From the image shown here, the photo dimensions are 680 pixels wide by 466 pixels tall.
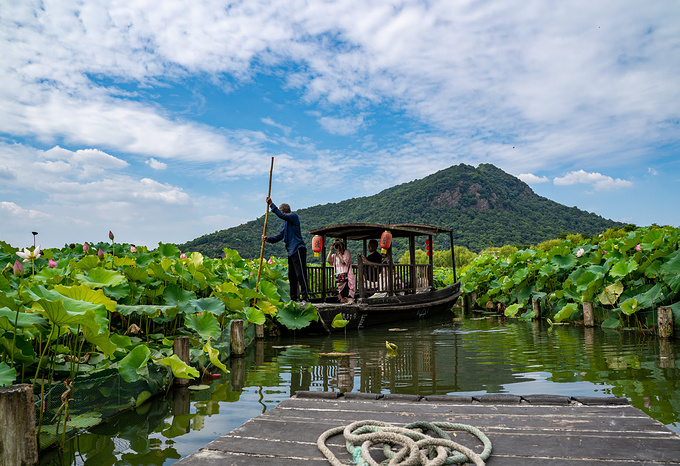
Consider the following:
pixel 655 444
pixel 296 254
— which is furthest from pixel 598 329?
pixel 655 444

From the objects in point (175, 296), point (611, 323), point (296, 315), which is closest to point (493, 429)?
point (175, 296)

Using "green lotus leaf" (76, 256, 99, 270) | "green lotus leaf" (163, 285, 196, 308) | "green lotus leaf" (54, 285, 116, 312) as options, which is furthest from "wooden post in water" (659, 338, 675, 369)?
"green lotus leaf" (76, 256, 99, 270)

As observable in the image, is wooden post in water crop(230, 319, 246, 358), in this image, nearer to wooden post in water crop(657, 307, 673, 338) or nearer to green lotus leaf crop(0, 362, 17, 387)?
green lotus leaf crop(0, 362, 17, 387)

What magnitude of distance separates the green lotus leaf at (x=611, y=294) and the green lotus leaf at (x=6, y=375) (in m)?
8.23

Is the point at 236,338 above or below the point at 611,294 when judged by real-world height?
below

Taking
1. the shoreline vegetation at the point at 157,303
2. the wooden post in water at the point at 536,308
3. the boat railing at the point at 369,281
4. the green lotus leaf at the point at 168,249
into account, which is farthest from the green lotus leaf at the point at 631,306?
the green lotus leaf at the point at 168,249

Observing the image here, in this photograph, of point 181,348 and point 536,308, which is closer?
point 181,348

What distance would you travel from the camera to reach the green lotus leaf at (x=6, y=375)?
2268 millimetres

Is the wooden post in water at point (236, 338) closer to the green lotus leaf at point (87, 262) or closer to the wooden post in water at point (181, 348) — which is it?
the wooden post in water at point (181, 348)

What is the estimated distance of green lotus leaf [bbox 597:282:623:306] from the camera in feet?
25.4

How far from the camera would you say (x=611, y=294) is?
313 inches

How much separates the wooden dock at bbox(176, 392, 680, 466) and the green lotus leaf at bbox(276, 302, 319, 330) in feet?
13.9

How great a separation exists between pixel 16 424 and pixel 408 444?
72.0 inches

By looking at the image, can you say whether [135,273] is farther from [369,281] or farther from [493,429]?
[369,281]
